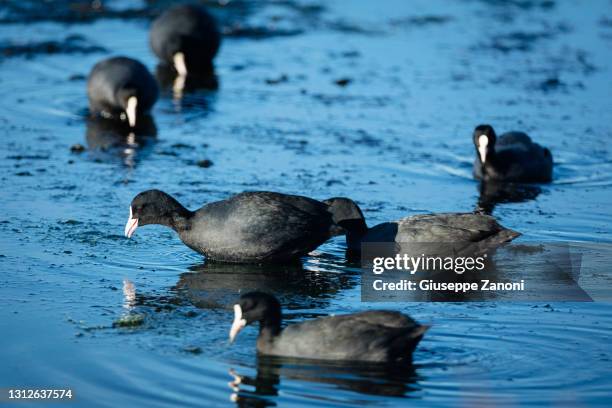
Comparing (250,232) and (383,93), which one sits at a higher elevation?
(383,93)

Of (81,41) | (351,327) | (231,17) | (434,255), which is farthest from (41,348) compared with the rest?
(231,17)

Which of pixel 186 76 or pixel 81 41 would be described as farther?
pixel 81 41

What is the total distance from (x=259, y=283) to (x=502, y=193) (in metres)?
3.61

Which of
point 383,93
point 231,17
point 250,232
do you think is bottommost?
point 250,232

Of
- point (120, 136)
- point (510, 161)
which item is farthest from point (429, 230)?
point (120, 136)

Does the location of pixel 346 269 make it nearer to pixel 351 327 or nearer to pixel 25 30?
pixel 351 327

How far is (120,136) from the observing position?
13.1 m

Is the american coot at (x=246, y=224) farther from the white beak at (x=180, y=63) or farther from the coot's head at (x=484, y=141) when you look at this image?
the white beak at (x=180, y=63)

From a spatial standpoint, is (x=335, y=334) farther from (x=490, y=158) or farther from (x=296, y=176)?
(x=490, y=158)

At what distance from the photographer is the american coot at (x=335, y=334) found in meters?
6.68

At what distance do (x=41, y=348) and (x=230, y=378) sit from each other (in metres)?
1.23

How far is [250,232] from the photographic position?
8.67m

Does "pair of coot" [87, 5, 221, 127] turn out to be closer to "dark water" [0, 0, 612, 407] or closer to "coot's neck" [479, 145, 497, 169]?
"dark water" [0, 0, 612, 407]

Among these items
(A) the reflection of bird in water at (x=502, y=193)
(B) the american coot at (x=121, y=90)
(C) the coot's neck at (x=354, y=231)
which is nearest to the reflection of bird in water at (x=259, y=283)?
(C) the coot's neck at (x=354, y=231)
